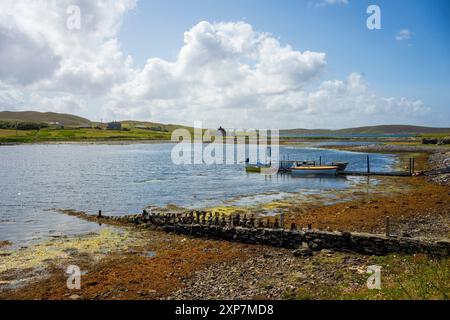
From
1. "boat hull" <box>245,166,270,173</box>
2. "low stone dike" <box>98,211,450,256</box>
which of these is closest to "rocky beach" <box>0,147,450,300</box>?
"low stone dike" <box>98,211,450,256</box>

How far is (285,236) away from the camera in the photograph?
22.7 m

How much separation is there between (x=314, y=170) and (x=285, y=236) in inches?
1936

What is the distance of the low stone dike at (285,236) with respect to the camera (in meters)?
18.4

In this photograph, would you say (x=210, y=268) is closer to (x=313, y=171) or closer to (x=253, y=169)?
(x=313, y=171)

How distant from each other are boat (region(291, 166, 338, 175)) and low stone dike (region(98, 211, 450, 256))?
1759 inches

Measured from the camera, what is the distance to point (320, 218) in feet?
102

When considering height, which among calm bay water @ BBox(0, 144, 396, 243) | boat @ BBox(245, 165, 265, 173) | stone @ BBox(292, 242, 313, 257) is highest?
boat @ BBox(245, 165, 265, 173)

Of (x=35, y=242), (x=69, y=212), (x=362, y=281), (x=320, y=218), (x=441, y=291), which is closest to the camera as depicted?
(x=441, y=291)

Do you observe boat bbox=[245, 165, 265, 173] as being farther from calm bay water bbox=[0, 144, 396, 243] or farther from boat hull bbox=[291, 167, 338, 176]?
boat hull bbox=[291, 167, 338, 176]

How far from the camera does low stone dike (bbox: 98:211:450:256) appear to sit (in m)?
18.4

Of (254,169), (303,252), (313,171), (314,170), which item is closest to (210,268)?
(303,252)
